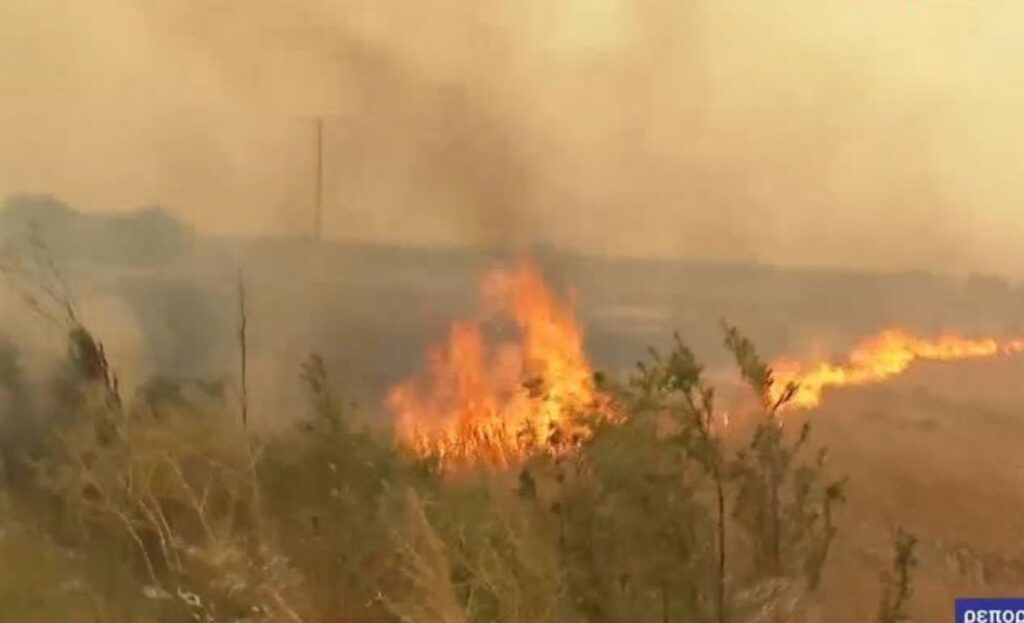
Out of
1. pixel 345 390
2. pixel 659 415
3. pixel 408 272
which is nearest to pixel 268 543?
pixel 345 390

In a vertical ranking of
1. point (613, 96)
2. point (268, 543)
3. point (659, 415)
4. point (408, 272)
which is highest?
point (613, 96)

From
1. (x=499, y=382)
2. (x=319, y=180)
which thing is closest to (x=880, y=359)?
(x=499, y=382)

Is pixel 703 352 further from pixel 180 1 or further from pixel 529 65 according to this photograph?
pixel 180 1

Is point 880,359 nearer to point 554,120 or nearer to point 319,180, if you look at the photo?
point 554,120

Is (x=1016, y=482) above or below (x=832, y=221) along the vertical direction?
below

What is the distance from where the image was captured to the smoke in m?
1.50

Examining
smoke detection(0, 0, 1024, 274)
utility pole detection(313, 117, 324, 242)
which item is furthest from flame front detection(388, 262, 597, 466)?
utility pole detection(313, 117, 324, 242)

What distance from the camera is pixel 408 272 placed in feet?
4.93

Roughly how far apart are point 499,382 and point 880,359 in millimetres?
387

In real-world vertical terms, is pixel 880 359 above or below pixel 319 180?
below

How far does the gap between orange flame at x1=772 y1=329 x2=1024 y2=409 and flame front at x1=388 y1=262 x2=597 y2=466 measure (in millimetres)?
210

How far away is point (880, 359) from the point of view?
1498 millimetres

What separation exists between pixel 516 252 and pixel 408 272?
Result: 112 mm

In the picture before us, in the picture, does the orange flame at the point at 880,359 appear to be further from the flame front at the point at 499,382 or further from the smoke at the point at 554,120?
the flame front at the point at 499,382
